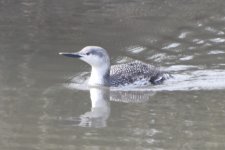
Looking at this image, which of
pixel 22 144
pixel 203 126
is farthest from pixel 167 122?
pixel 22 144

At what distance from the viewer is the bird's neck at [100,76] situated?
47.9 ft

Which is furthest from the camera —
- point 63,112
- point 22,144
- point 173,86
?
point 173,86

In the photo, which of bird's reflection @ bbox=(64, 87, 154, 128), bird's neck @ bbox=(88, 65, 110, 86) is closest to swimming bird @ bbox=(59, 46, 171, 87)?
bird's neck @ bbox=(88, 65, 110, 86)

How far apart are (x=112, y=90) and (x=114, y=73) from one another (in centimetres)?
53

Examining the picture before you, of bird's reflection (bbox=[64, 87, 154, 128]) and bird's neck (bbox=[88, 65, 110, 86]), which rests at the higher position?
bird's neck (bbox=[88, 65, 110, 86])

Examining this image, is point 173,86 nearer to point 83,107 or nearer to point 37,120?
point 83,107

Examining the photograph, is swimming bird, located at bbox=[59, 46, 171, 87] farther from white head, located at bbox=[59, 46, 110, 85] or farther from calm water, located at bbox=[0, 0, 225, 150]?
calm water, located at bbox=[0, 0, 225, 150]

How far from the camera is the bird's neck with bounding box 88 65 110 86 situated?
1461 centimetres

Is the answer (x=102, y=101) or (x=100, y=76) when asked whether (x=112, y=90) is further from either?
(x=102, y=101)

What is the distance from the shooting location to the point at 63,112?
12.1 m

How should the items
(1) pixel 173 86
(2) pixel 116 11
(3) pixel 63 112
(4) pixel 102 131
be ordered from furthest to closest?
(2) pixel 116 11 → (1) pixel 173 86 → (3) pixel 63 112 → (4) pixel 102 131

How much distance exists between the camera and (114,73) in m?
14.8

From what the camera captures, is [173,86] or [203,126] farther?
[173,86]

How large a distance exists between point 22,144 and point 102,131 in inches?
49.5
